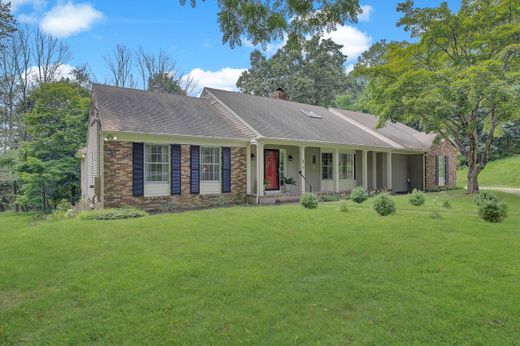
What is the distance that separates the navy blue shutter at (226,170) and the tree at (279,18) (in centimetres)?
846

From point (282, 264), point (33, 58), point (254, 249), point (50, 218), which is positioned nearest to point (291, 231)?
point (254, 249)

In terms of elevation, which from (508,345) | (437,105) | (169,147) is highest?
(437,105)

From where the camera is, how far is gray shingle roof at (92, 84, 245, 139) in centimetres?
1197

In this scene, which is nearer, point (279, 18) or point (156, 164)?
point (279, 18)

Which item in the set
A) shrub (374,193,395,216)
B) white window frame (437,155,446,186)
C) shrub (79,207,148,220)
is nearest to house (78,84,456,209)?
white window frame (437,155,446,186)

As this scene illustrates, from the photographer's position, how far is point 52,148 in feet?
58.2

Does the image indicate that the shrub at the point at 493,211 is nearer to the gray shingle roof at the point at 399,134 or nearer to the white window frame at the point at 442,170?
the gray shingle roof at the point at 399,134

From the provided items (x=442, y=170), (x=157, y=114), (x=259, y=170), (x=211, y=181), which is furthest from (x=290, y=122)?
(x=442, y=170)

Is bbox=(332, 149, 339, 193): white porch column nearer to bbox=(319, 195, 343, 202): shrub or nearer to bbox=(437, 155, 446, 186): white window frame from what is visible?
bbox=(319, 195, 343, 202): shrub

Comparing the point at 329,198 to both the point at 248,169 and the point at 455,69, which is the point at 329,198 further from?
the point at 455,69

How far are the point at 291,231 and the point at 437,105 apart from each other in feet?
28.2

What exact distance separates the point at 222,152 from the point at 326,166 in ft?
20.4

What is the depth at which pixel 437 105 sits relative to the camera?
12914 millimetres

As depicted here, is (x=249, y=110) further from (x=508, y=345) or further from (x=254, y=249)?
(x=508, y=345)
